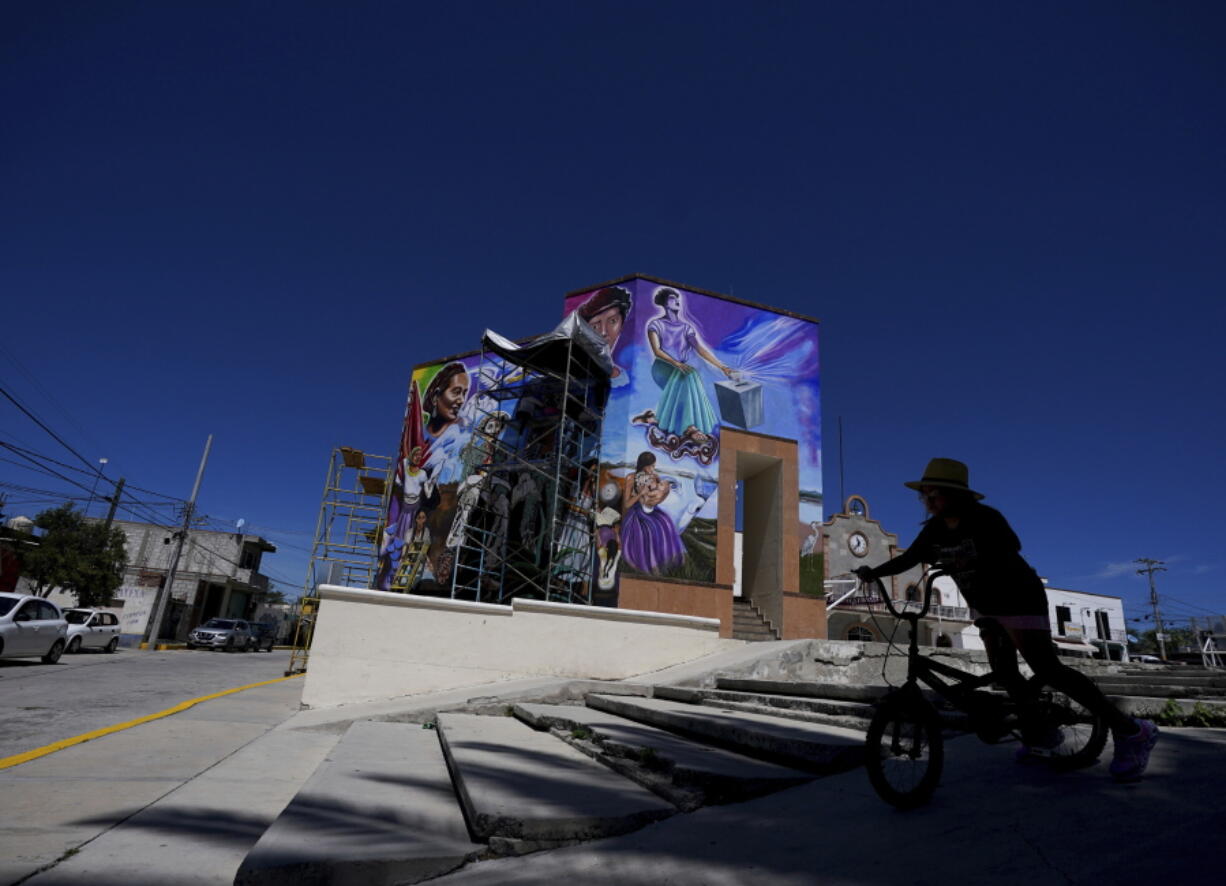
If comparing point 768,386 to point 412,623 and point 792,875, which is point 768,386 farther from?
point 792,875

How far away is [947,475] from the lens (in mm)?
3080

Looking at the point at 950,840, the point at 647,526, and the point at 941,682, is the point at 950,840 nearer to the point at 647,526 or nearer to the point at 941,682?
the point at 941,682

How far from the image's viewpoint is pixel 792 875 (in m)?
2.08

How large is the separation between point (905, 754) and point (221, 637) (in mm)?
32185

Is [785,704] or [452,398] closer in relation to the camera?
[785,704]

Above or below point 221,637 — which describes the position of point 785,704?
above

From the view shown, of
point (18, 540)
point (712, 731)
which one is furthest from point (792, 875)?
point (18, 540)

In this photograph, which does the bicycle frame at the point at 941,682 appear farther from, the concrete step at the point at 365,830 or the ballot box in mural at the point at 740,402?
the ballot box in mural at the point at 740,402

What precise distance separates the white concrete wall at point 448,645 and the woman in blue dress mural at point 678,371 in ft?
24.6

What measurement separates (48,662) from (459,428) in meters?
10.5

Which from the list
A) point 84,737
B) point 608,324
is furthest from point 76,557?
point 84,737

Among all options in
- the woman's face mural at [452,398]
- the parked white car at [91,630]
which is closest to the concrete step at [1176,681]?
the woman's face mural at [452,398]

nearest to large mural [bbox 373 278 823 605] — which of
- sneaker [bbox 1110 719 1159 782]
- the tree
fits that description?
sneaker [bbox 1110 719 1159 782]

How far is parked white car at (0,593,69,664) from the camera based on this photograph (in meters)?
12.9
